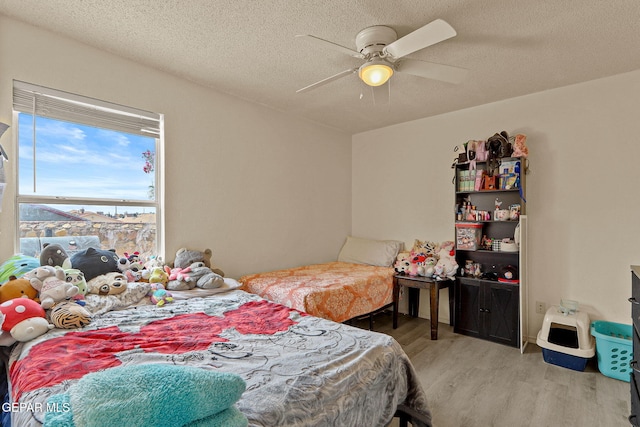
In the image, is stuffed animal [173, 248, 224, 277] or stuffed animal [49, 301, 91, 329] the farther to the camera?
stuffed animal [173, 248, 224, 277]

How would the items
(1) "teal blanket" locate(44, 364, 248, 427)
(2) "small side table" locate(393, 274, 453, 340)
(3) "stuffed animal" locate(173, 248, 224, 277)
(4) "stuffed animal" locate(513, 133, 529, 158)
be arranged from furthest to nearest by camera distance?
(2) "small side table" locate(393, 274, 453, 340) < (4) "stuffed animal" locate(513, 133, 529, 158) < (3) "stuffed animal" locate(173, 248, 224, 277) < (1) "teal blanket" locate(44, 364, 248, 427)

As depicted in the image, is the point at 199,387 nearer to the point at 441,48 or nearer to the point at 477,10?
the point at 477,10

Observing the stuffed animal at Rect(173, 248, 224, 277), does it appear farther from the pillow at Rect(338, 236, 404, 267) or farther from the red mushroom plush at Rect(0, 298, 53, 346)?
the pillow at Rect(338, 236, 404, 267)

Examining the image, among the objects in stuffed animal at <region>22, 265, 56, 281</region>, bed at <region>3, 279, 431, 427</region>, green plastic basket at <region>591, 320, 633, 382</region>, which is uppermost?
stuffed animal at <region>22, 265, 56, 281</region>

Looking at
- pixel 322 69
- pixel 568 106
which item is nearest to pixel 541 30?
pixel 568 106

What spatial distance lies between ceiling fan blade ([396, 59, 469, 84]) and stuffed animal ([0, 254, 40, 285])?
9.26 ft

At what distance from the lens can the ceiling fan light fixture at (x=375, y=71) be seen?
2062 millimetres

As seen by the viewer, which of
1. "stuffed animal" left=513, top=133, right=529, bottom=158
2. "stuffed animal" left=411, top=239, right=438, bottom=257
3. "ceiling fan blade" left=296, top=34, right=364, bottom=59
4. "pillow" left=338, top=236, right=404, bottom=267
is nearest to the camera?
Result: "ceiling fan blade" left=296, top=34, right=364, bottom=59

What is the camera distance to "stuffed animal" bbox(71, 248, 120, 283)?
206 centimetres

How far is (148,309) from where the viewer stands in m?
2.01

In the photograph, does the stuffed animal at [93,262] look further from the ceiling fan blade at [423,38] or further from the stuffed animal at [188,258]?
the ceiling fan blade at [423,38]

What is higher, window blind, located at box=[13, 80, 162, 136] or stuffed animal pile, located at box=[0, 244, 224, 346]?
window blind, located at box=[13, 80, 162, 136]

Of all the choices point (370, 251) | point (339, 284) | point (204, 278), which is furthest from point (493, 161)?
point (204, 278)

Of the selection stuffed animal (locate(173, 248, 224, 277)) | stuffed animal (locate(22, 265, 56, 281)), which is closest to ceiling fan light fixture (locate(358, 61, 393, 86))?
stuffed animal (locate(173, 248, 224, 277))
